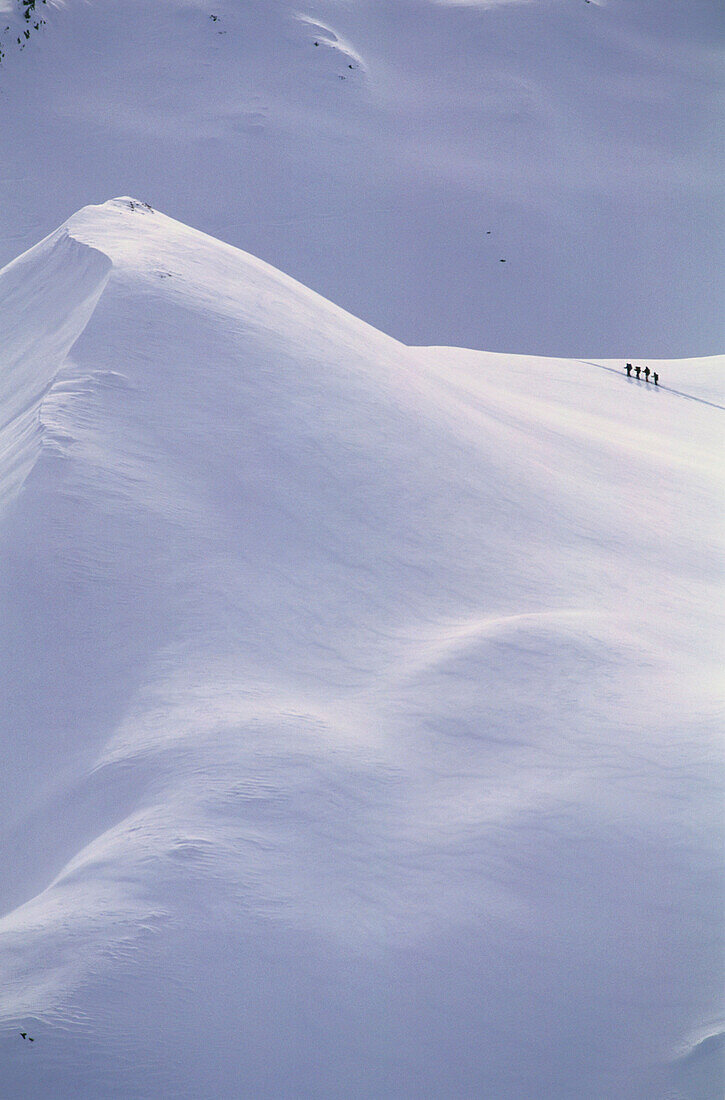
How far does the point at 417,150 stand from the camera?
19.5 m

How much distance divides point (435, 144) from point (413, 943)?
1831cm

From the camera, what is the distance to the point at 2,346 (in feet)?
27.6

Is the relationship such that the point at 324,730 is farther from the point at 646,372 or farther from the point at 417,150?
the point at 417,150

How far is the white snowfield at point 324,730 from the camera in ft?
11.6

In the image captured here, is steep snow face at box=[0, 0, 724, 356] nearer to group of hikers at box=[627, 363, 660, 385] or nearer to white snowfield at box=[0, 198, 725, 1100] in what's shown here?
group of hikers at box=[627, 363, 660, 385]

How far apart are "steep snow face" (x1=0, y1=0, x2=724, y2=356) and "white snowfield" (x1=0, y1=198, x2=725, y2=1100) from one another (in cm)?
1036

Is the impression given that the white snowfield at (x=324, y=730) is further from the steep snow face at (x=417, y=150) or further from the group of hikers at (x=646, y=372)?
the steep snow face at (x=417, y=150)

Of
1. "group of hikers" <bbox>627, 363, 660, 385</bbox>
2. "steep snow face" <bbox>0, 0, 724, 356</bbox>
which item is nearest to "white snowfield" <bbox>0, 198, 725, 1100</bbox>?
"group of hikers" <bbox>627, 363, 660, 385</bbox>

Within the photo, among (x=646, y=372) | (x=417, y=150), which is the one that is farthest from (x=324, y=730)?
(x=417, y=150)

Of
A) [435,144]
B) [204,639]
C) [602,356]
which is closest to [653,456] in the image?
[204,639]

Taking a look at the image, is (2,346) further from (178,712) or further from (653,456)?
(653,456)

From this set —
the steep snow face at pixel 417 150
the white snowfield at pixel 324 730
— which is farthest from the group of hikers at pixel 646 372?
the white snowfield at pixel 324 730

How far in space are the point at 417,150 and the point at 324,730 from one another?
17014 millimetres

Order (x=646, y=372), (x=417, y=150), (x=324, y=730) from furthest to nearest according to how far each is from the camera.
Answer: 1. (x=417, y=150)
2. (x=646, y=372)
3. (x=324, y=730)
